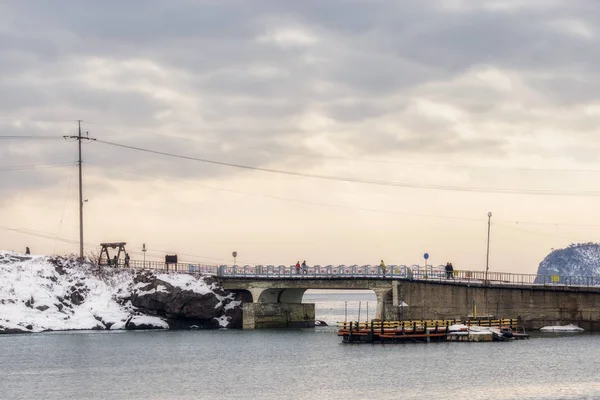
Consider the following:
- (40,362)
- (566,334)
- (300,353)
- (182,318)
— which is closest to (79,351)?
(40,362)

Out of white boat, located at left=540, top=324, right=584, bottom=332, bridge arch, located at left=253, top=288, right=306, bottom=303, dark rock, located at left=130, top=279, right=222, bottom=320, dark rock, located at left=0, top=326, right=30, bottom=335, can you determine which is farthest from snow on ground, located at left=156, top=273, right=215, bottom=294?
white boat, located at left=540, top=324, right=584, bottom=332

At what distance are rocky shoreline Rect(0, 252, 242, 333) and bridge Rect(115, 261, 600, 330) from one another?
390 cm

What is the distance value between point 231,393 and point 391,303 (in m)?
56.0

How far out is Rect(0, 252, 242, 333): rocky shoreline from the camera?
139 meters

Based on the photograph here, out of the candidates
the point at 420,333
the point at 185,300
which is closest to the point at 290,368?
→ the point at 420,333

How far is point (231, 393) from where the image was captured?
79688 mm

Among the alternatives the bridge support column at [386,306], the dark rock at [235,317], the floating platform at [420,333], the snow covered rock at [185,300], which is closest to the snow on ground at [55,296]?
the snow covered rock at [185,300]

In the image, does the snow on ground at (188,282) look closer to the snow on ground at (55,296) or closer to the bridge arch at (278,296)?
the snow on ground at (55,296)

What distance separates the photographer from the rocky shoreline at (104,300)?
13888 cm

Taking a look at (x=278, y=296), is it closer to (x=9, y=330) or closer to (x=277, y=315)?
(x=277, y=315)

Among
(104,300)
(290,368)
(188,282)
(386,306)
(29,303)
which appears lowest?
(290,368)

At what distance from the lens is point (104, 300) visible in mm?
143625

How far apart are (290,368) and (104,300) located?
55320mm

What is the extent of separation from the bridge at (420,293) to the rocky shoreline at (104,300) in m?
3.90
